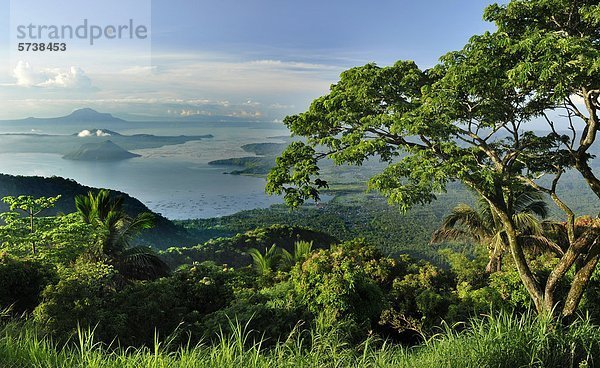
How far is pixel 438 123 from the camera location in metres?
6.34

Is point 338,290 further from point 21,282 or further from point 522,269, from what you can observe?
point 21,282

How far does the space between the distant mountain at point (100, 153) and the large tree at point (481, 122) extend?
215 feet

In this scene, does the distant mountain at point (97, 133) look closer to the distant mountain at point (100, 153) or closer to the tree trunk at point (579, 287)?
the distant mountain at point (100, 153)

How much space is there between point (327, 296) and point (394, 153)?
9.65 feet

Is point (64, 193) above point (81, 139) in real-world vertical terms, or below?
below

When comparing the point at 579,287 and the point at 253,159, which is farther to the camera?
the point at 253,159

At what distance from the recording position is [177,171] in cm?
7006

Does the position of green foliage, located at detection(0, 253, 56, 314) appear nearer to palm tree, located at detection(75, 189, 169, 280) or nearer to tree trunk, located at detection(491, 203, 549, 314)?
palm tree, located at detection(75, 189, 169, 280)

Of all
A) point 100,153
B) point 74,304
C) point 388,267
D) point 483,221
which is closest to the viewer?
point 74,304

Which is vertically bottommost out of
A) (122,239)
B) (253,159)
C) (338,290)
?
(253,159)

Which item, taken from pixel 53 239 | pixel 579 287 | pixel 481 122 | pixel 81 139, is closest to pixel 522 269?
pixel 579 287

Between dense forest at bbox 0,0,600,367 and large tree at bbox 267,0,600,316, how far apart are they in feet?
0.10

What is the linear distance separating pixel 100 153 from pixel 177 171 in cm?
1210

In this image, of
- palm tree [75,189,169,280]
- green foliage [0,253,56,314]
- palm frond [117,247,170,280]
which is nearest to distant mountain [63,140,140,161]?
palm tree [75,189,169,280]
